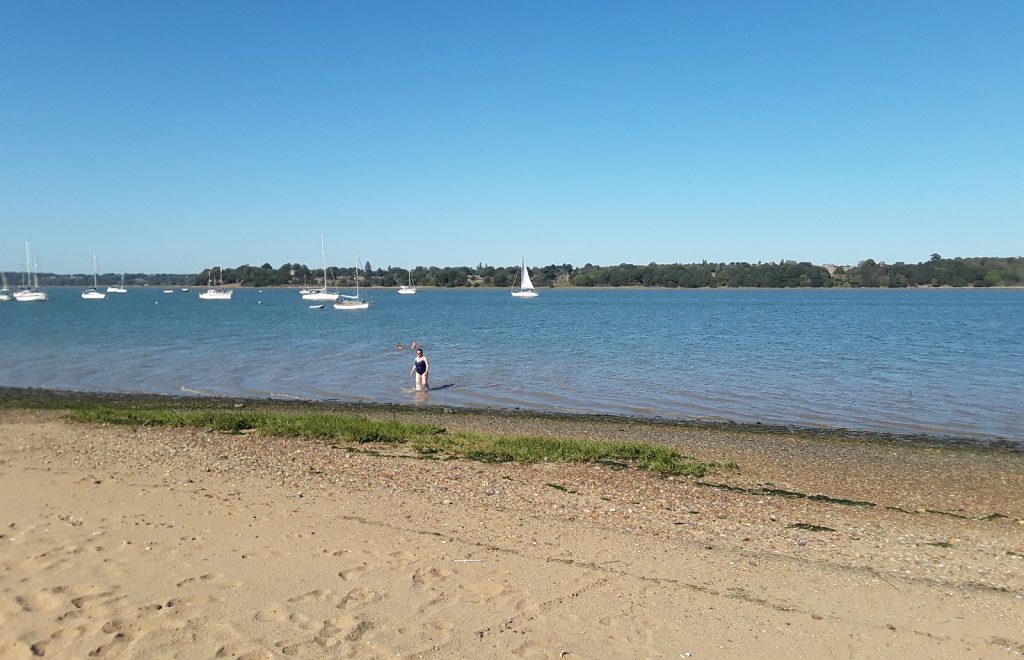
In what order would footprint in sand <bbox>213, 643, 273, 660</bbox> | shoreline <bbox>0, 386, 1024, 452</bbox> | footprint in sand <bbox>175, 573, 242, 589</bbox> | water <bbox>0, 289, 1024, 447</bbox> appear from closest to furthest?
footprint in sand <bbox>213, 643, 273, 660</bbox> → footprint in sand <bbox>175, 573, 242, 589</bbox> → shoreline <bbox>0, 386, 1024, 452</bbox> → water <bbox>0, 289, 1024, 447</bbox>

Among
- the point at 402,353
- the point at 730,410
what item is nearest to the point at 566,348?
the point at 402,353

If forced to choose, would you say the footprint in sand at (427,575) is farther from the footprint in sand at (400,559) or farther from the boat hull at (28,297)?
the boat hull at (28,297)

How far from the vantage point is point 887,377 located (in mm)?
28219

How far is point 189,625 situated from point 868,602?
19.1 feet

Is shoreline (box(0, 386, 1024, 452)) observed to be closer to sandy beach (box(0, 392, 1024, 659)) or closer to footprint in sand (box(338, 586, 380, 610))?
sandy beach (box(0, 392, 1024, 659))

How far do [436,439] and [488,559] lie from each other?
271 inches

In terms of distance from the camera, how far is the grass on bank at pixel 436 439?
1280cm

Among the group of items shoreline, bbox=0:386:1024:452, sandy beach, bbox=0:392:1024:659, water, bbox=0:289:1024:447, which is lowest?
water, bbox=0:289:1024:447

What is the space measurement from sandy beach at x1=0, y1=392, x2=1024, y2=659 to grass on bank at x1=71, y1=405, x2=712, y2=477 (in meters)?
0.56

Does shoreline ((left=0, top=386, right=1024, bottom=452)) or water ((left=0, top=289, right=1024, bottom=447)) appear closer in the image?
shoreline ((left=0, top=386, right=1024, bottom=452))

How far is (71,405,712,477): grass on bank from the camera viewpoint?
504 inches

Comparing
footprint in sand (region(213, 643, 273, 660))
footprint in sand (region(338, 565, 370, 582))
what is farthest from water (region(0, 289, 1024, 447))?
footprint in sand (region(213, 643, 273, 660))

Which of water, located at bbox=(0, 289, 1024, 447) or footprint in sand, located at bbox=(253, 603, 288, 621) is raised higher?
footprint in sand, located at bbox=(253, 603, 288, 621)

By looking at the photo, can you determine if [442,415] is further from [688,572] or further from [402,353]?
[402,353]
